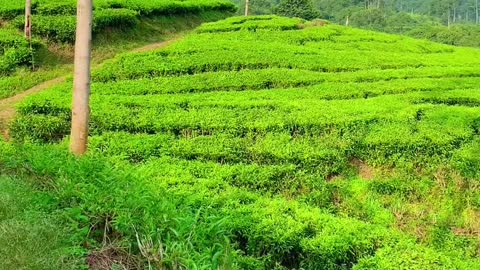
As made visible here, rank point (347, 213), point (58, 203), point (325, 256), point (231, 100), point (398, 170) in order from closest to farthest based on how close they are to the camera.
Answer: point (58, 203) < point (325, 256) < point (347, 213) < point (398, 170) < point (231, 100)

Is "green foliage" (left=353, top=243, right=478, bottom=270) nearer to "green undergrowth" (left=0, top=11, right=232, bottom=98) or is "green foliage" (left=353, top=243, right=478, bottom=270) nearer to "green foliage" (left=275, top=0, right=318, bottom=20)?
"green undergrowth" (left=0, top=11, right=232, bottom=98)

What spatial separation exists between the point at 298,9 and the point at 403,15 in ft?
111

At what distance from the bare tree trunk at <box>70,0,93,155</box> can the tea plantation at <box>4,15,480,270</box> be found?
49cm

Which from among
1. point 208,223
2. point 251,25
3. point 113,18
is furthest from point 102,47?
point 208,223

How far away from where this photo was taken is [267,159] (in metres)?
9.20

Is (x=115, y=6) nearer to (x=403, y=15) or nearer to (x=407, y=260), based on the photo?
(x=407, y=260)

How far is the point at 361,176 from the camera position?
30.0ft

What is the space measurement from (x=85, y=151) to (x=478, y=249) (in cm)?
578

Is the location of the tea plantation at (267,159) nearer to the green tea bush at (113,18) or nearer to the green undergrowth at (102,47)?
the green undergrowth at (102,47)

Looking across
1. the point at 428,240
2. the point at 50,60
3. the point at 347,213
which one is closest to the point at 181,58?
the point at 50,60

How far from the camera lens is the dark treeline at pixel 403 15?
42875 millimetres

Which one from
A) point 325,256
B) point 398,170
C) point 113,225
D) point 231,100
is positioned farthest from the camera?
point 231,100

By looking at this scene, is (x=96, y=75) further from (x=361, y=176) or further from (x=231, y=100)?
(x=361, y=176)

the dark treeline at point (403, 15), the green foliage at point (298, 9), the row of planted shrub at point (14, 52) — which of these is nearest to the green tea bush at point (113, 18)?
the row of planted shrub at point (14, 52)
